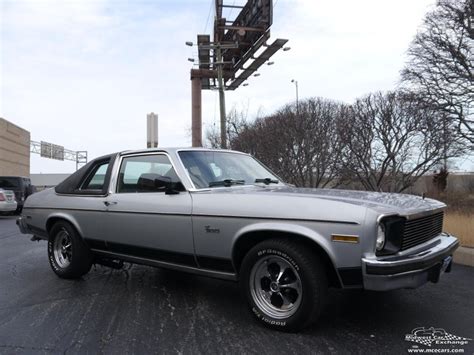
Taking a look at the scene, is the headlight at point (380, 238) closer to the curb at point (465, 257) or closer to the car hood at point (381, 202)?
the car hood at point (381, 202)

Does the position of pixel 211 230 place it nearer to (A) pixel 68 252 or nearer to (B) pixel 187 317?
(B) pixel 187 317

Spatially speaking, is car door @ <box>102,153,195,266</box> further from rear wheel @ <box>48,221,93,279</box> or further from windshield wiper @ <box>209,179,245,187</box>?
rear wheel @ <box>48,221,93,279</box>

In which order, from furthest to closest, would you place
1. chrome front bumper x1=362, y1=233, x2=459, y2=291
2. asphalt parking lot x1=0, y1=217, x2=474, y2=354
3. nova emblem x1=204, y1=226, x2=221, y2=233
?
nova emblem x1=204, y1=226, x2=221, y2=233 < asphalt parking lot x1=0, y1=217, x2=474, y2=354 < chrome front bumper x1=362, y1=233, x2=459, y2=291

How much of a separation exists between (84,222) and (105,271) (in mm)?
1217

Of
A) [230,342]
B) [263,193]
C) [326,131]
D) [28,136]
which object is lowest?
[230,342]

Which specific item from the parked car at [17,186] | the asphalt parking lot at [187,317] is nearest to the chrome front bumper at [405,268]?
the asphalt parking lot at [187,317]

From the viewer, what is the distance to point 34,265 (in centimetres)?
702

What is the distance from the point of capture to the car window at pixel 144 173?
4777 millimetres

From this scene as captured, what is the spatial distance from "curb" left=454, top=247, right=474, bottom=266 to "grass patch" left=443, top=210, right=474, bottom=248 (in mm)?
502

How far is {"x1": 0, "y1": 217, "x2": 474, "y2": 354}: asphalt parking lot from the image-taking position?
367 cm

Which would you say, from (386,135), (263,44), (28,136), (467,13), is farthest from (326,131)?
(28,136)

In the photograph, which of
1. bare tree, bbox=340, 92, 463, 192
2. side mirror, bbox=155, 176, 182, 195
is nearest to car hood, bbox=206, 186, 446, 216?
side mirror, bbox=155, 176, 182, 195

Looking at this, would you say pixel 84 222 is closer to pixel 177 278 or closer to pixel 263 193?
pixel 177 278

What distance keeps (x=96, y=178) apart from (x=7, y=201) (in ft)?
46.3
